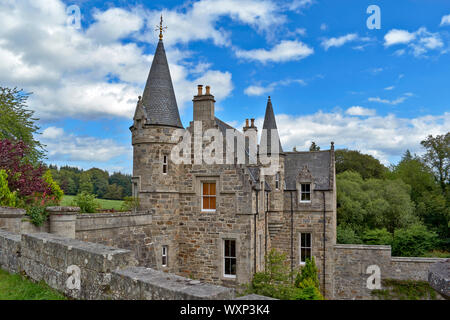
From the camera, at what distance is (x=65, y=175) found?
1886 inches

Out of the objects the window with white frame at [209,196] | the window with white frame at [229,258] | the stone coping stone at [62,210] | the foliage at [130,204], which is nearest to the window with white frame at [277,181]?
the window with white frame at [209,196]

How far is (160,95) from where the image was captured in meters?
18.5

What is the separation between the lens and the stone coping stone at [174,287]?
4.34 meters

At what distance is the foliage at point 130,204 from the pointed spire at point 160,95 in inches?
157

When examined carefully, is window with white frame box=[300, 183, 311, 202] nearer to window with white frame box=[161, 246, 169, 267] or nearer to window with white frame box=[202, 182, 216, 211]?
window with white frame box=[202, 182, 216, 211]

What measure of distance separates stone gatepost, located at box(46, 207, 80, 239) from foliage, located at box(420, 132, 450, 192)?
133 ft

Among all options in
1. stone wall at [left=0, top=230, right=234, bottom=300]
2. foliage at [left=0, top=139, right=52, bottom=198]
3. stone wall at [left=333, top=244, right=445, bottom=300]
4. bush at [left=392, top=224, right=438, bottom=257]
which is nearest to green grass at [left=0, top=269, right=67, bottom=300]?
stone wall at [left=0, top=230, right=234, bottom=300]

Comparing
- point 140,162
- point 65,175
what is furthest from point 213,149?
point 65,175

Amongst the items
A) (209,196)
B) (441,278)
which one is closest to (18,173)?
(209,196)

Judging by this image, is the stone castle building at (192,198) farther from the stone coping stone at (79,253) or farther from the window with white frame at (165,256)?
the stone coping stone at (79,253)

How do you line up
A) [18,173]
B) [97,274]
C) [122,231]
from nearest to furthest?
[97,274]
[122,231]
[18,173]

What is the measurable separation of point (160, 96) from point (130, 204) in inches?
228

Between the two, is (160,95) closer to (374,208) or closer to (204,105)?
(204,105)
